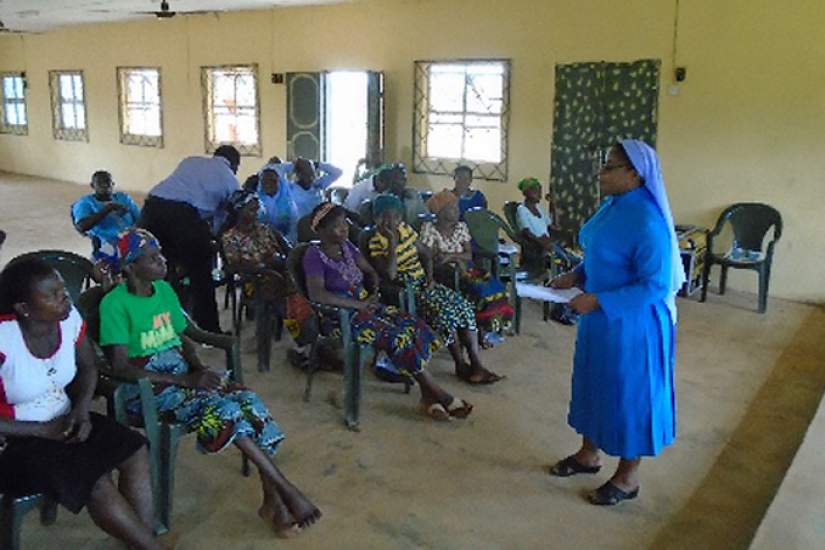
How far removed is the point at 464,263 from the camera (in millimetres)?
4473

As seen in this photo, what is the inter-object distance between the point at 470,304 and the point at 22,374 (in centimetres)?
235

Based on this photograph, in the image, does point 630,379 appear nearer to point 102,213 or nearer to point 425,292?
point 425,292

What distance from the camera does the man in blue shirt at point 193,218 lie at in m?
4.13

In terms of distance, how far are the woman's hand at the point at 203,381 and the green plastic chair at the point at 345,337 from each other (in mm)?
873

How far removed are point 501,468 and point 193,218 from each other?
88.5 inches

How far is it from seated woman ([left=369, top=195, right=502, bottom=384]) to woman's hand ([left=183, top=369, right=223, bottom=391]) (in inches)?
57.3

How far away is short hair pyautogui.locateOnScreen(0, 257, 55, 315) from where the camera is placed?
212 cm

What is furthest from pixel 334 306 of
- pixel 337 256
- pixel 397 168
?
pixel 397 168

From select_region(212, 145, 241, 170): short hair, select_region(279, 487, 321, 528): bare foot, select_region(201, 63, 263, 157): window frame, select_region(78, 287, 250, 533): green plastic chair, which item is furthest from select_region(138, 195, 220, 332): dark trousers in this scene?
select_region(201, 63, 263, 157): window frame

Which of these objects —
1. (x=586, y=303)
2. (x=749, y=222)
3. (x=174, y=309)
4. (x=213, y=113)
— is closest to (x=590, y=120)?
(x=749, y=222)

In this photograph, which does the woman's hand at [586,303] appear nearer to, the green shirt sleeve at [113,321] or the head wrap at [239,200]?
the green shirt sleeve at [113,321]

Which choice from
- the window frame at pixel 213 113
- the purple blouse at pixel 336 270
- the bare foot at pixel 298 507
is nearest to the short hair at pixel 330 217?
the purple blouse at pixel 336 270

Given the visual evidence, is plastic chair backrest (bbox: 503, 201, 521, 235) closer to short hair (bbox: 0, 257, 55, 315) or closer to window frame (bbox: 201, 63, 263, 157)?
short hair (bbox: 0, 257, 55, 315)

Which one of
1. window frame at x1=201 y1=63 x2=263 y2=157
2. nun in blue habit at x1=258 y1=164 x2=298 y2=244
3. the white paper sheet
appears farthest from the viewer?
window frame at x1=201 y1=63 x2=263 y2=157
